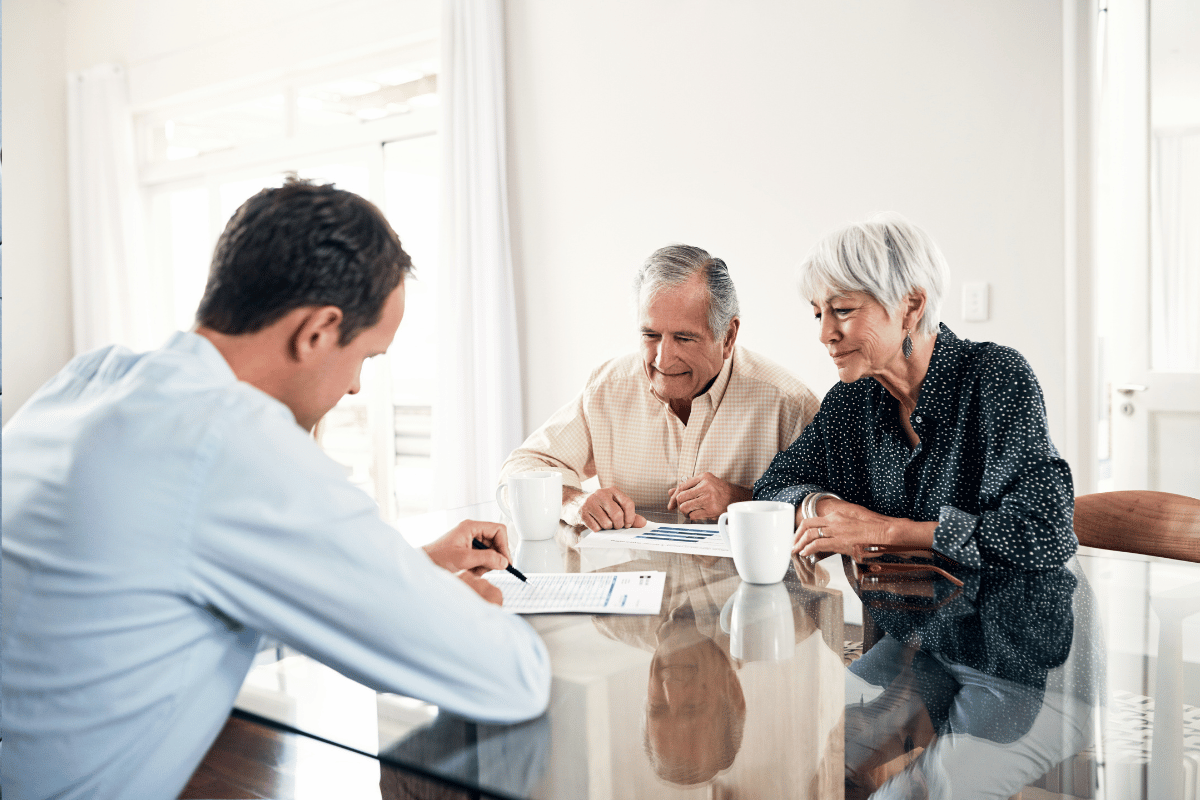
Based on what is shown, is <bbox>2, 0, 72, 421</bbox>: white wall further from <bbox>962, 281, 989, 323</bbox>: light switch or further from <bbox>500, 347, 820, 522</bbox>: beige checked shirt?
<bbox>962, 281, 989, 323</bbox>: light switch

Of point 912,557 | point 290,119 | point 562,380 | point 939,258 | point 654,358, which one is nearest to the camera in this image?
point 912,557

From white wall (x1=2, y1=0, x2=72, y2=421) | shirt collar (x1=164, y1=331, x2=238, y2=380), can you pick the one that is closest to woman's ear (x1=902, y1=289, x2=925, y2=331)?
shirt collar (x1=164, y1=331, x2=238, y2=380)

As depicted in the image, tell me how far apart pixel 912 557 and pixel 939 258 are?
57cm

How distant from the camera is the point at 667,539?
1.44 m

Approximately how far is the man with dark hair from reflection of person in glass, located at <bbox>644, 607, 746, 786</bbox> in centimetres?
12

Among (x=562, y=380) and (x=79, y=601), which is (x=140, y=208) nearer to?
(x=562, y=380)

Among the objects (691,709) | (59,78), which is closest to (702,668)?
(691,709)

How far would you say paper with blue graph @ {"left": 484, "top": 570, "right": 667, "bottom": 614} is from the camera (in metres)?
1.05

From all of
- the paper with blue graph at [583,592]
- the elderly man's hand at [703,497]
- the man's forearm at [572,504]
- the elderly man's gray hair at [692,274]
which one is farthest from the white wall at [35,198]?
the paper with blue graph at [583,592]

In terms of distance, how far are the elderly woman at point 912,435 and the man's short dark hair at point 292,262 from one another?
2.69 ft

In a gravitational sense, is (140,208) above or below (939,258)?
above

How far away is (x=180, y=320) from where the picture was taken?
5539 mm

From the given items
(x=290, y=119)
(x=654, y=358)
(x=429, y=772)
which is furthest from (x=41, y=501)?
(x=290, y=119)

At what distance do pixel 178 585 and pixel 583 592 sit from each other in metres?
0.56
